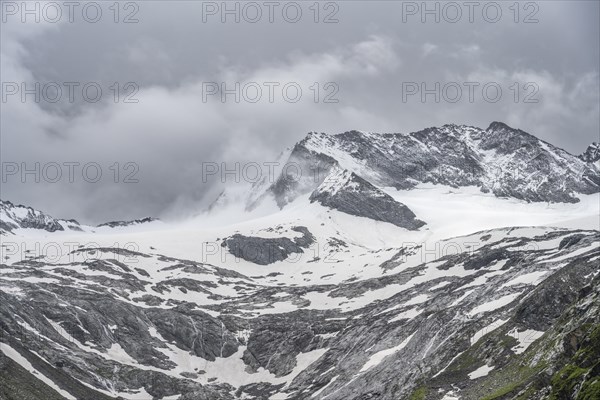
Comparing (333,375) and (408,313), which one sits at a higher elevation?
(408,313)

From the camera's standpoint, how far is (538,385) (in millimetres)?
87938

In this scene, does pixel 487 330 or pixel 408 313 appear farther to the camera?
pixel 408 313

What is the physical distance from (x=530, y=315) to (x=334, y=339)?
7457cm

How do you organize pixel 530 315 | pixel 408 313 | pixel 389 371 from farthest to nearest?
1. pixel 408 313
2. pixel 389 371
3. pixel 530 315

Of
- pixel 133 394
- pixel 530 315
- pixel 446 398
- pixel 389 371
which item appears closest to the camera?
pixel 446 398

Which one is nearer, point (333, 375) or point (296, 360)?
point (333, 375)

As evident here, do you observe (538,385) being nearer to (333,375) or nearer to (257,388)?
(333,375)

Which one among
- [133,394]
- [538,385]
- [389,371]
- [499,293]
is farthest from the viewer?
[133,394]

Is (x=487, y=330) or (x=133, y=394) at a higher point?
(x=487, y=330)

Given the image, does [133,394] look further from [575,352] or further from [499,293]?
[575,352]

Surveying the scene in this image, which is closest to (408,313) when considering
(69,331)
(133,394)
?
(133,394)

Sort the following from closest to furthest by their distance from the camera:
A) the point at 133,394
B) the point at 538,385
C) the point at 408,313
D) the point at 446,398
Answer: the point at 538,385 → the point at 446,398 → the point at 133,394 → the point at 408,313

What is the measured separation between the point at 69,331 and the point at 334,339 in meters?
71.5

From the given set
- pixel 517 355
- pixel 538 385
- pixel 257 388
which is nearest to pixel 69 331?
pixel 257 388
